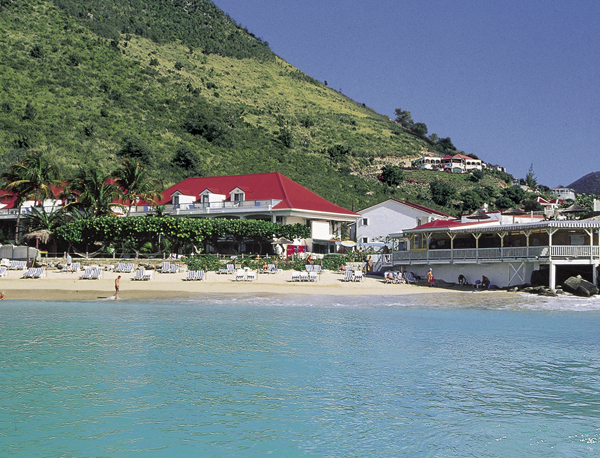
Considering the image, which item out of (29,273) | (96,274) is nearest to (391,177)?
(96,274)

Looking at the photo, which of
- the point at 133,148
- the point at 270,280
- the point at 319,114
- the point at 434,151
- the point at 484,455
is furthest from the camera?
the point at 434,151

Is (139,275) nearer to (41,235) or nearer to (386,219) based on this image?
(41,235)

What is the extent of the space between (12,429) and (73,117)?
7026cm

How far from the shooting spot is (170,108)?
86.2 metres

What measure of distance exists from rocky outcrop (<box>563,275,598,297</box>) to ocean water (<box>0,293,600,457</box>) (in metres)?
8.10

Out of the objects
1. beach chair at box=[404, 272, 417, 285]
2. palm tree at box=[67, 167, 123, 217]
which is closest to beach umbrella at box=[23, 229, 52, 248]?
palm tree at box=[67, 167, 123, 217]

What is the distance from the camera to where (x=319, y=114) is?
108875 millimetres

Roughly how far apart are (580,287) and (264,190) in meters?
26.7

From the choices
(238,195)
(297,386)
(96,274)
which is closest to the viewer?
(297,386)

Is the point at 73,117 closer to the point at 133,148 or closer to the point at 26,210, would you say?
the point at 133,148

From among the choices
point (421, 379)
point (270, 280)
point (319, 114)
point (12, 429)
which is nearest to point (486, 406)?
point (421, 379)

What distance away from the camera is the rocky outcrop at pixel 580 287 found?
27.8 metres

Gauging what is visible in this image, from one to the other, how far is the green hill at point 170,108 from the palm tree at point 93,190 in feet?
69.9

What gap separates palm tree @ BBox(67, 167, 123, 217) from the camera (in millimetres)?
39375
